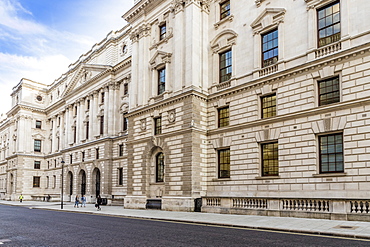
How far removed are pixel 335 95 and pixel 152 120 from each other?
52.4 feet

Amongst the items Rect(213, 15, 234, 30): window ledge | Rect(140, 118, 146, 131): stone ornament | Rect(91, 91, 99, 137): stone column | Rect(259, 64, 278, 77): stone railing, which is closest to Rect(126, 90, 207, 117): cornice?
Rect(140, 118, 146, 131): stone ornament

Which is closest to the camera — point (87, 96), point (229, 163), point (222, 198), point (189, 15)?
point (222, 198)

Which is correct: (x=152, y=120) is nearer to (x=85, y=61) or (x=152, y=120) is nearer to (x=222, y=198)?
(x=222, y=198)

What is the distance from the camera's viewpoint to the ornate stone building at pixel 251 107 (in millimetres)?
20391

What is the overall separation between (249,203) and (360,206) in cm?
680

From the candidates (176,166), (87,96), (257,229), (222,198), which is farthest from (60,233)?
(87,96)

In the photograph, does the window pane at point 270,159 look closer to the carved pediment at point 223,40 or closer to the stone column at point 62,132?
the carved pediment at point 223,40

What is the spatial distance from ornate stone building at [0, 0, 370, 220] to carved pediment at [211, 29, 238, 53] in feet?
0.29

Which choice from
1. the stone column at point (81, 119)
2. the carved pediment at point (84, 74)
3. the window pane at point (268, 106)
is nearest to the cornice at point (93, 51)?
the carved pediment at point (84, 74)

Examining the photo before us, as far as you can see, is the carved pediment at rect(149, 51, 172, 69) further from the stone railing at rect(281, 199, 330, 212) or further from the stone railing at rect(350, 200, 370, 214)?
the stone railing at rect(350, 200, 370, 214)

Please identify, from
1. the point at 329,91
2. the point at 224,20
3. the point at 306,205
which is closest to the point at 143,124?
the point at 224,20

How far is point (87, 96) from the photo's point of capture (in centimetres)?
5538

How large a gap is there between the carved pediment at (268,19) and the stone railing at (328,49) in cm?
393

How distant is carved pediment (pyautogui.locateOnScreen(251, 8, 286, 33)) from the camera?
2491 cm
